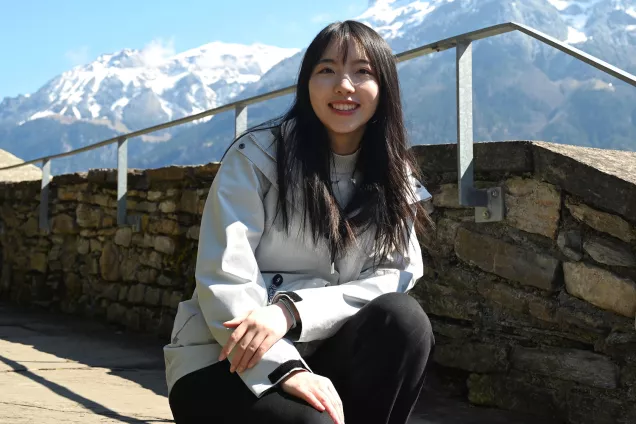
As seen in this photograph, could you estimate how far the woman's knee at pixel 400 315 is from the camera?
1.52 metres

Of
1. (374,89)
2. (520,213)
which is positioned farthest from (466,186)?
(374,89)

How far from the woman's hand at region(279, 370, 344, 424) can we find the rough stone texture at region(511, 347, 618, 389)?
145cm

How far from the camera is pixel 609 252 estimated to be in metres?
2.57

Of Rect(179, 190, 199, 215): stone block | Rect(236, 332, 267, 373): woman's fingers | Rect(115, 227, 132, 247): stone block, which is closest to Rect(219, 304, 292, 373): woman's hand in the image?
Rect(236, 332, 267, 373): woman's fingers

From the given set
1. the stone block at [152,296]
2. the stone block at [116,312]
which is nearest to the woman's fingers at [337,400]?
the stone block at [152,296]

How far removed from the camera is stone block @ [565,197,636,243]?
8.25 feet

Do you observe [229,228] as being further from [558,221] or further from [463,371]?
[463,371]

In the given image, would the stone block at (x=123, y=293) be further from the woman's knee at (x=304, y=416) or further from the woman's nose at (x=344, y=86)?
the woman's knee at (x=304, y=416)

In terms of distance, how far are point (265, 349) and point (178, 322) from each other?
25 cm

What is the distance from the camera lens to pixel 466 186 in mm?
2900

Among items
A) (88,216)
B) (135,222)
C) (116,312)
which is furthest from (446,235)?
(88,216)

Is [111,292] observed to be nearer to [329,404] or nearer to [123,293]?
[123,293]

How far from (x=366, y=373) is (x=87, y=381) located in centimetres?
240

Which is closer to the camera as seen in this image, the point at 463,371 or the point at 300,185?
the point at 300,185
